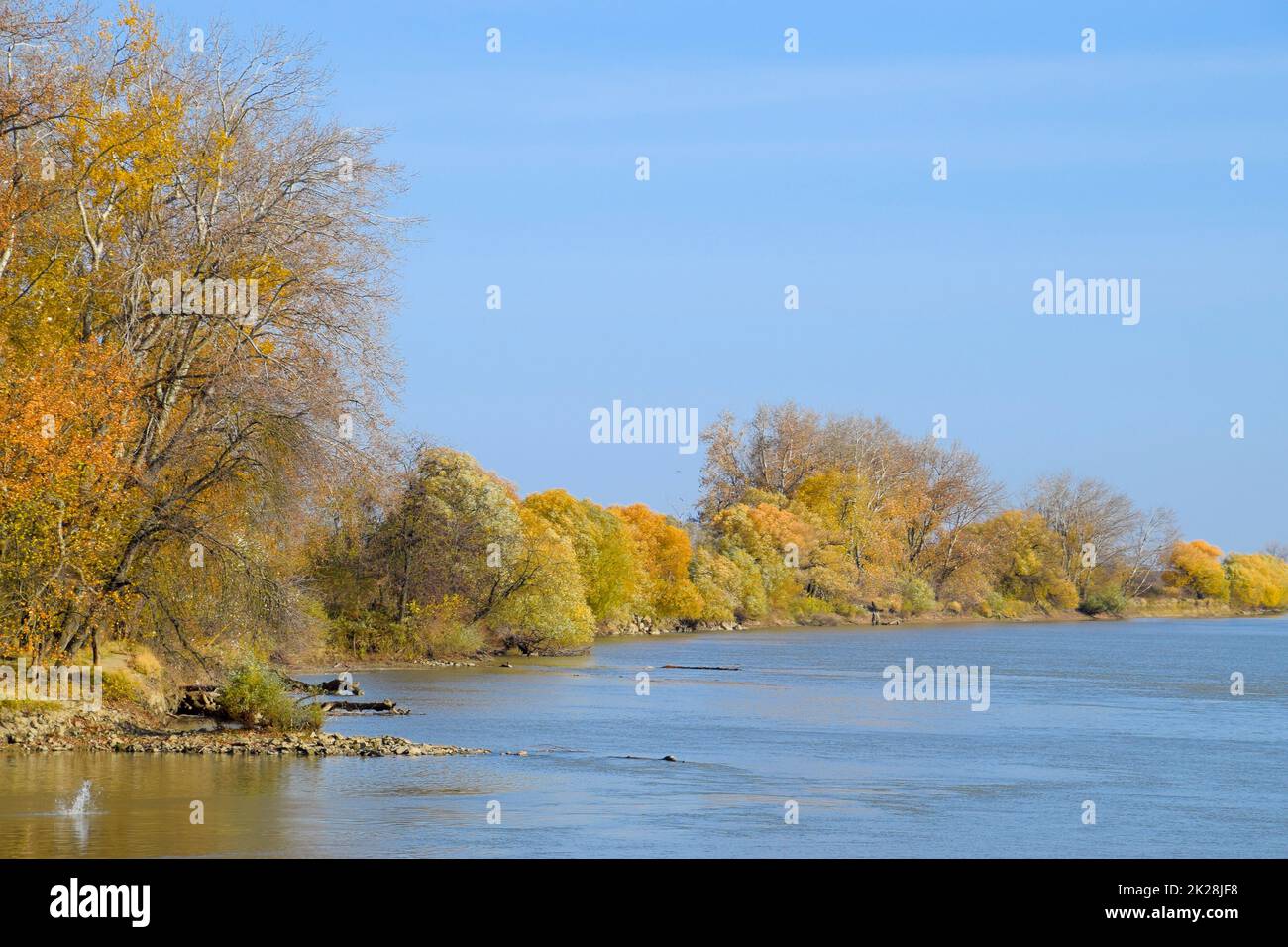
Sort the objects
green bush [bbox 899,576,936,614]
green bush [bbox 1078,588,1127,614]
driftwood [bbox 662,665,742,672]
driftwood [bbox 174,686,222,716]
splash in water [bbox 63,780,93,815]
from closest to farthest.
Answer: splash in water [bbox 63,780,93,815], driftwood [bbox 174,686,222,716], driftwood [bbox 662,665,742,672], green bush [bbox 899,576,936,614], green bush [bbox 1078,588,1127,614]

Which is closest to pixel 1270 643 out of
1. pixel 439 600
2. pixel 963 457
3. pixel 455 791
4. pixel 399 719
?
pixel 963 457

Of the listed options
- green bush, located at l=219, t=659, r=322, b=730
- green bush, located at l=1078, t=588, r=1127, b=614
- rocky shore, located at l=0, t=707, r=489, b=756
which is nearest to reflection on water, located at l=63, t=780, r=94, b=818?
rocky shore, located at l=0, t=707, r=489, b=756

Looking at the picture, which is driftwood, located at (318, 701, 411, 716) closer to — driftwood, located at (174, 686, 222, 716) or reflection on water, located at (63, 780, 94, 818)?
driftwood, located at (174, 686, 222, 716)

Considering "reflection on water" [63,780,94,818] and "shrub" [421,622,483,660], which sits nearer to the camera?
"reflection on water" [63,780,94,818]

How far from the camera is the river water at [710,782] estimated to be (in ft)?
66.1

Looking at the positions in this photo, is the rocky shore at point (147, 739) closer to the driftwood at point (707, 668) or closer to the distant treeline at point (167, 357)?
the distant treeline at point (167, 357)

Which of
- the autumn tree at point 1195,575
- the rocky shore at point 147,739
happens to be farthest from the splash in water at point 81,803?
the autumn tree at point 1195,575

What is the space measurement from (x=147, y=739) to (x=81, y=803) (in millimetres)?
6123

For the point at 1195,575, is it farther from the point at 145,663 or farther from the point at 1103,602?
the point at 145,663

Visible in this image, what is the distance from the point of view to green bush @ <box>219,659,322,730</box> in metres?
28.5

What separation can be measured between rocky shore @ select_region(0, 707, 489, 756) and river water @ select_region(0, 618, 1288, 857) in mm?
769

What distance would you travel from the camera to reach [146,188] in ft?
96.4

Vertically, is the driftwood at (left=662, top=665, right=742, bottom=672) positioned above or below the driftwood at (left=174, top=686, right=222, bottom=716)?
below
